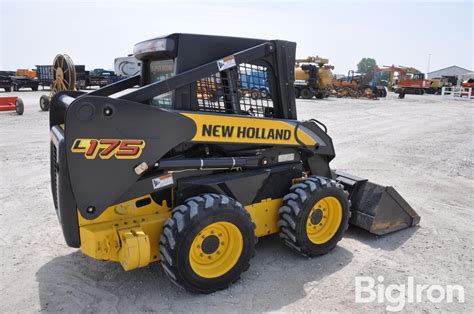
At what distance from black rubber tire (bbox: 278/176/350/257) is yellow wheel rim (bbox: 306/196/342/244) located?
84 mm

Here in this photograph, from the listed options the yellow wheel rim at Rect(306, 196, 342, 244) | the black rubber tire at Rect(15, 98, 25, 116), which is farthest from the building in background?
the yellow wheel rim at Rect(306, 196, 342, 244)

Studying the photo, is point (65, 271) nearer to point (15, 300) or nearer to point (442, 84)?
point (15, 300)

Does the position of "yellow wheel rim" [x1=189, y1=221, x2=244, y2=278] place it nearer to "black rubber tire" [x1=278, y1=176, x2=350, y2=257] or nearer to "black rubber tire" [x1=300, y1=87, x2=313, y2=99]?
"black rubber tire" [x1=278, y1=176, x2=350, y2=257]

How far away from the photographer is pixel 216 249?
3.51 metres

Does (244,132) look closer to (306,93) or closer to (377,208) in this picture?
(377,208)

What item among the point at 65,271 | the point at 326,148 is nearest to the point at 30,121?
the point at 65,271

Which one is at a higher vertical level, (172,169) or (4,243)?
(172,169)

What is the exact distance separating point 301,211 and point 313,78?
25314 mm

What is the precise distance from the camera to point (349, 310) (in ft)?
10.8

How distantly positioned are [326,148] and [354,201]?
90cm

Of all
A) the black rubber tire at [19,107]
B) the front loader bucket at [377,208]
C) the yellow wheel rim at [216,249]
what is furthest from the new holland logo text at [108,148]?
the black rubber tire at [19,107]

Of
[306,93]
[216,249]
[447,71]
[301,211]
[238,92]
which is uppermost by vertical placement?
[447,71]

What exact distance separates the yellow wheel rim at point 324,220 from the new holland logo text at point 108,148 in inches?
78.2

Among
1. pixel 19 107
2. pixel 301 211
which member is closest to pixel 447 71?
pixel 19 107
